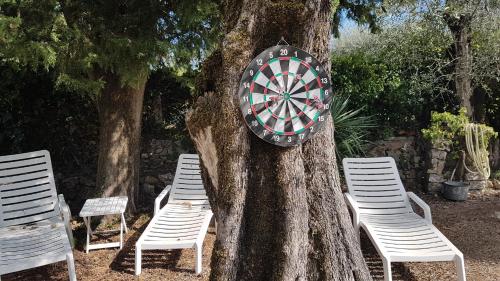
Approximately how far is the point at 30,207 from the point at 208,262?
235 centimetres

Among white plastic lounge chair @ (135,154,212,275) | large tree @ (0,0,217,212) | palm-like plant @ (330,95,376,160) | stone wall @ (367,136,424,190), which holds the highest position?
large tree @ (0,0,217,212)

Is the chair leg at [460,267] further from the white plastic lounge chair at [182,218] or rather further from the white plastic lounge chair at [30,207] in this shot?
the white plastic lounge chair at [30,207]

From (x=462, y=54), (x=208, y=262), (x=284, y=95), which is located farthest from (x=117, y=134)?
(x=462, y=54)

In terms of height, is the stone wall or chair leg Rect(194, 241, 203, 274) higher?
the stone wall

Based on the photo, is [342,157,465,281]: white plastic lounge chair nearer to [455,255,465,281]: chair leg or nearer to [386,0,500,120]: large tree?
[455,255,465,281]: chair leg

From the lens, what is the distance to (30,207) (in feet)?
17.3

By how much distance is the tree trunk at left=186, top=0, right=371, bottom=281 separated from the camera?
287 centimetres

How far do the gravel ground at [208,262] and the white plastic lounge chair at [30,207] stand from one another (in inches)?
14.0

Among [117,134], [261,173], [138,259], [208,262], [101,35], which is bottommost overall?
[208,262]

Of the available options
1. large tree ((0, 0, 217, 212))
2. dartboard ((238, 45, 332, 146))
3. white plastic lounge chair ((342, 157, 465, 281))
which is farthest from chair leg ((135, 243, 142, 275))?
white plastic lounge chair ((342, 157, 465, 281))

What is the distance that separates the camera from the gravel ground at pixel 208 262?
4.32 metres

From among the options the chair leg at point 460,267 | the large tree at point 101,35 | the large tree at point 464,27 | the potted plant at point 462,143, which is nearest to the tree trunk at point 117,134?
the large tree at point 101,35

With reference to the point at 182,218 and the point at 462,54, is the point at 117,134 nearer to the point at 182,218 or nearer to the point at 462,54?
the point at 182,218

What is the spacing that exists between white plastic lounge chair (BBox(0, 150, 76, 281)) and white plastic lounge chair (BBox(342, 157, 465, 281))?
10.3 ft
